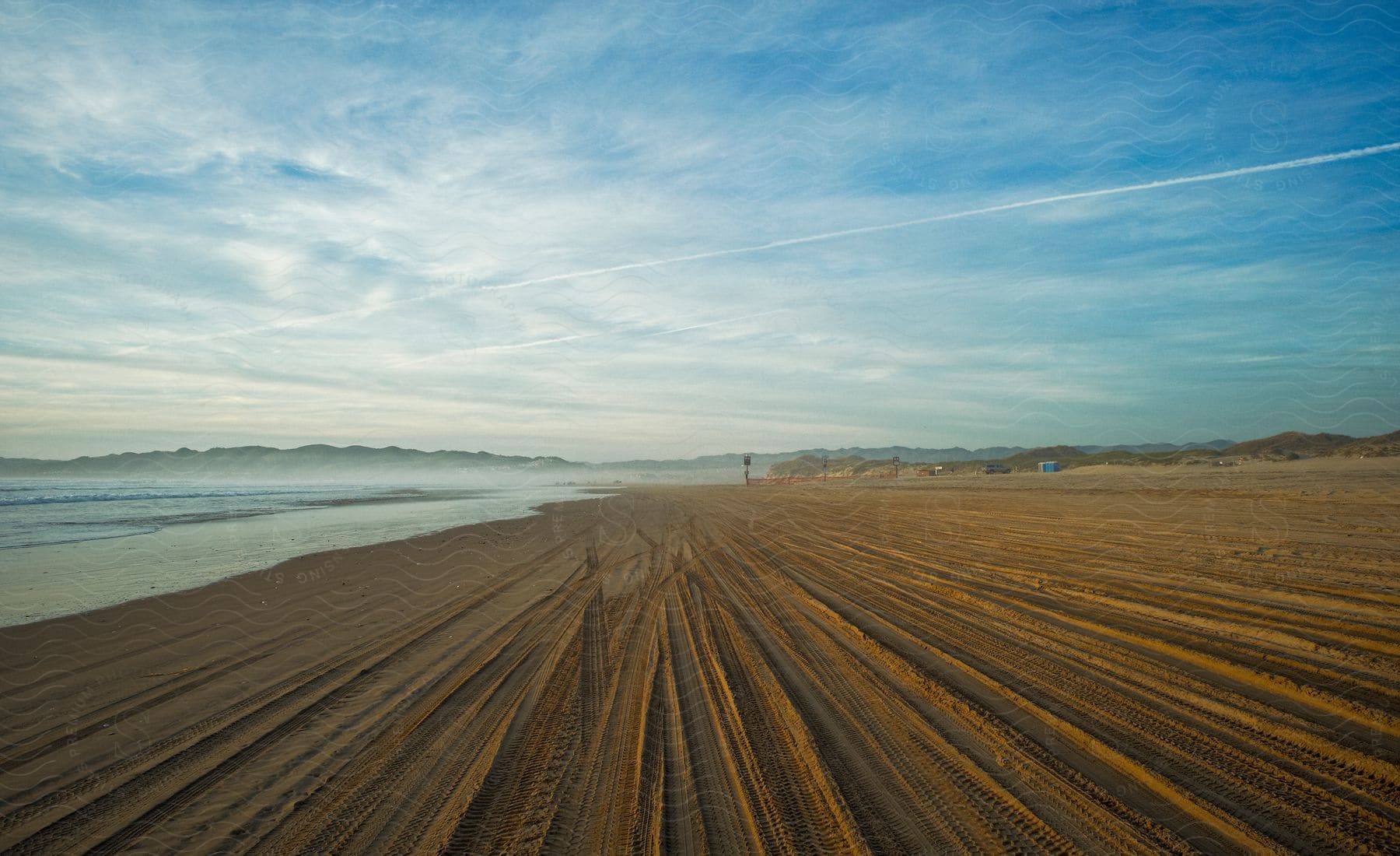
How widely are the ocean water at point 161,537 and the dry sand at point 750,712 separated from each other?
2.43 m

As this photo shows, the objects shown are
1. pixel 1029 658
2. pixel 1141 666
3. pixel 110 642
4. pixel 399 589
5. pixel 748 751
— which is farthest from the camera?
pixel 399 589

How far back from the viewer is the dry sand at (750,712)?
351 centimetres

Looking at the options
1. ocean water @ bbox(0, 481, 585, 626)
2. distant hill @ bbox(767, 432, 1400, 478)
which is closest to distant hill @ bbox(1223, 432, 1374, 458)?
distant hill @ bbox(767, 432, 1400, 478)

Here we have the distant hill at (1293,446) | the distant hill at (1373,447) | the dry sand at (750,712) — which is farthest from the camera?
the distant hill at (1293,446)

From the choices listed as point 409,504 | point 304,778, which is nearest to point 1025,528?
point 304,778

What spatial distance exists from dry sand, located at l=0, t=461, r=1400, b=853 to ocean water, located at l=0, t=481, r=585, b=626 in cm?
243

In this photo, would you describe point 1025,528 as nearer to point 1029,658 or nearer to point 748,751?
point 1029,658

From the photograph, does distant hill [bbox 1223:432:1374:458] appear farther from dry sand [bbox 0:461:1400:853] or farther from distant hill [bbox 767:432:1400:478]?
dry sand [bbox 0:461:1400:853]

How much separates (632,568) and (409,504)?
92.2ft

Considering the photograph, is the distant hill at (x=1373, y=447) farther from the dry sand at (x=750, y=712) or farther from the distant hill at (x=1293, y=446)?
the dry sand at (x=750, y=712)

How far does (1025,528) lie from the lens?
15.2 metres

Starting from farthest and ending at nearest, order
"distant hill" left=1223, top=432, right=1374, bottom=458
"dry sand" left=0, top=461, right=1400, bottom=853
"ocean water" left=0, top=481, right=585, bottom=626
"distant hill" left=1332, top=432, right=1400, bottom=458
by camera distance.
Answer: "distant hill" left=1223, top=432, right=1374, bottom=458 < "distant hill" left=1332, top=432, right=1400, bottom=458 < "ocean water" left=0, top=481, right=585, bottom=626 < "dry sand" left=0, top=461, right=1400, bottom=853

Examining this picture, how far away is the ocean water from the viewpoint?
37.6 feet

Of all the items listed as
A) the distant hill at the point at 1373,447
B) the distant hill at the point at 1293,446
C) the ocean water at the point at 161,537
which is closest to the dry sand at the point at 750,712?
the ocean water at the point at 161,537
